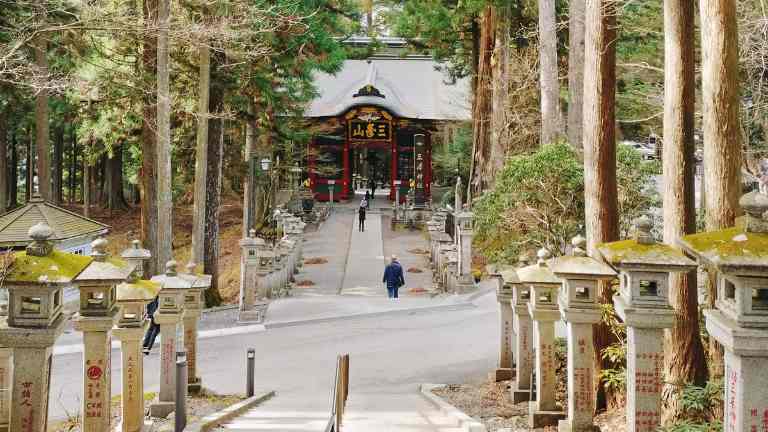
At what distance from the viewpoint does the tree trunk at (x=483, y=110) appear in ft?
81.3

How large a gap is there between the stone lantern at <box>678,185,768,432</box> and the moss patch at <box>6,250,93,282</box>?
3.99m

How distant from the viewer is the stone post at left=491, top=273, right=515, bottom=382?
10.5 meters

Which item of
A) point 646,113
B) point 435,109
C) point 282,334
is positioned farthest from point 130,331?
point 435,109

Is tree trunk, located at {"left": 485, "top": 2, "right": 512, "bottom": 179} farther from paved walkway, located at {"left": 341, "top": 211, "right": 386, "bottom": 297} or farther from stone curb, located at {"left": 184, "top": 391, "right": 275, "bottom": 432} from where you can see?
stone curb, located at {"left": 184, "top": 391, "right": 275, "bottom": 432}

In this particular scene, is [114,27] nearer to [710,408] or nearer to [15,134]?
[710,408]

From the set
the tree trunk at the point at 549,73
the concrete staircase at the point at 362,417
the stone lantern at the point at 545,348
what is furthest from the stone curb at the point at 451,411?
the tree trunk at the point at 549,73

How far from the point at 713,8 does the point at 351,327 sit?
34.5 ft

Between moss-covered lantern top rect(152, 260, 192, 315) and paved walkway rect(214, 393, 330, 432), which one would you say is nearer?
paved walkway rect(214, 393, 330, 432)

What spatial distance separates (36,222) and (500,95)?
13465mm

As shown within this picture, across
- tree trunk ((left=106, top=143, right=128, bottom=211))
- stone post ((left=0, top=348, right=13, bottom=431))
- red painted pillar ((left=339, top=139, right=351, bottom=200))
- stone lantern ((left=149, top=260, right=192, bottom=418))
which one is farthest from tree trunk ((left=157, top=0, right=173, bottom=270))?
tree trunk ((left=106, top=143, right=128, bottom=211))

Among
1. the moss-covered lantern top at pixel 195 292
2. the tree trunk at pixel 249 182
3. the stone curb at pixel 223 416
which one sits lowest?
the stone curb at pixel 223 416

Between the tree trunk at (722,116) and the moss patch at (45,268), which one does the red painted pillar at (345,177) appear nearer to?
the tree trunk at (722,116)

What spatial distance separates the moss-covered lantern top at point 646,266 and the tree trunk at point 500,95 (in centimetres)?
1706

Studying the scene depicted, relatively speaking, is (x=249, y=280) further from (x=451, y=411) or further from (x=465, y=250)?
(x=451, y=411)
